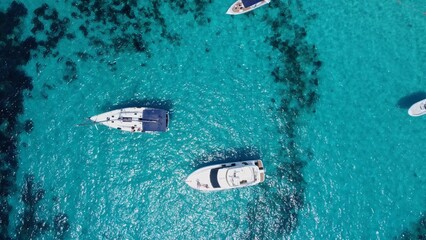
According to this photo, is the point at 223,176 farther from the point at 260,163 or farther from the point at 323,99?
the point at 323,99

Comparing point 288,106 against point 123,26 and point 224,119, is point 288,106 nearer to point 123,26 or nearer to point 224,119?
point 224,119

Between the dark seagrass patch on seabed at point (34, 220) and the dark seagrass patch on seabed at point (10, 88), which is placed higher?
the dark seagrass patch on seabed at point (10, 88)

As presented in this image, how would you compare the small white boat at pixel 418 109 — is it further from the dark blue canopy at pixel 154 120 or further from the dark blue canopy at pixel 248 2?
the dark blue canopy at pixel 154 120

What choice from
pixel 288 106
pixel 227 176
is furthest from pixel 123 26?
pixel 288 106

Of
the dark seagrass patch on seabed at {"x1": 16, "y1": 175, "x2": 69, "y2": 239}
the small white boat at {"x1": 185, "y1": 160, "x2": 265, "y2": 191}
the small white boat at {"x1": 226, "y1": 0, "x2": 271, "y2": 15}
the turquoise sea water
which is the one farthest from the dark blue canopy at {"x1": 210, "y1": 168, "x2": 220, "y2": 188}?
the small white boat at {"x1": 226, "y1": 0, "x2": 271, "y2": 15}

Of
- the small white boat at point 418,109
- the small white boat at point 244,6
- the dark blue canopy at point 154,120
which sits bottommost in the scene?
the small white boat at point 418,109

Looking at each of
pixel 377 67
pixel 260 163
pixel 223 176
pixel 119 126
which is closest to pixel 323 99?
pixel 377 67

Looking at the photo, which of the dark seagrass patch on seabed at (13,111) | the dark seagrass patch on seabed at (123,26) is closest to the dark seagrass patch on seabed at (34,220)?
the dark seagrass patch on seabed at (13,111)
